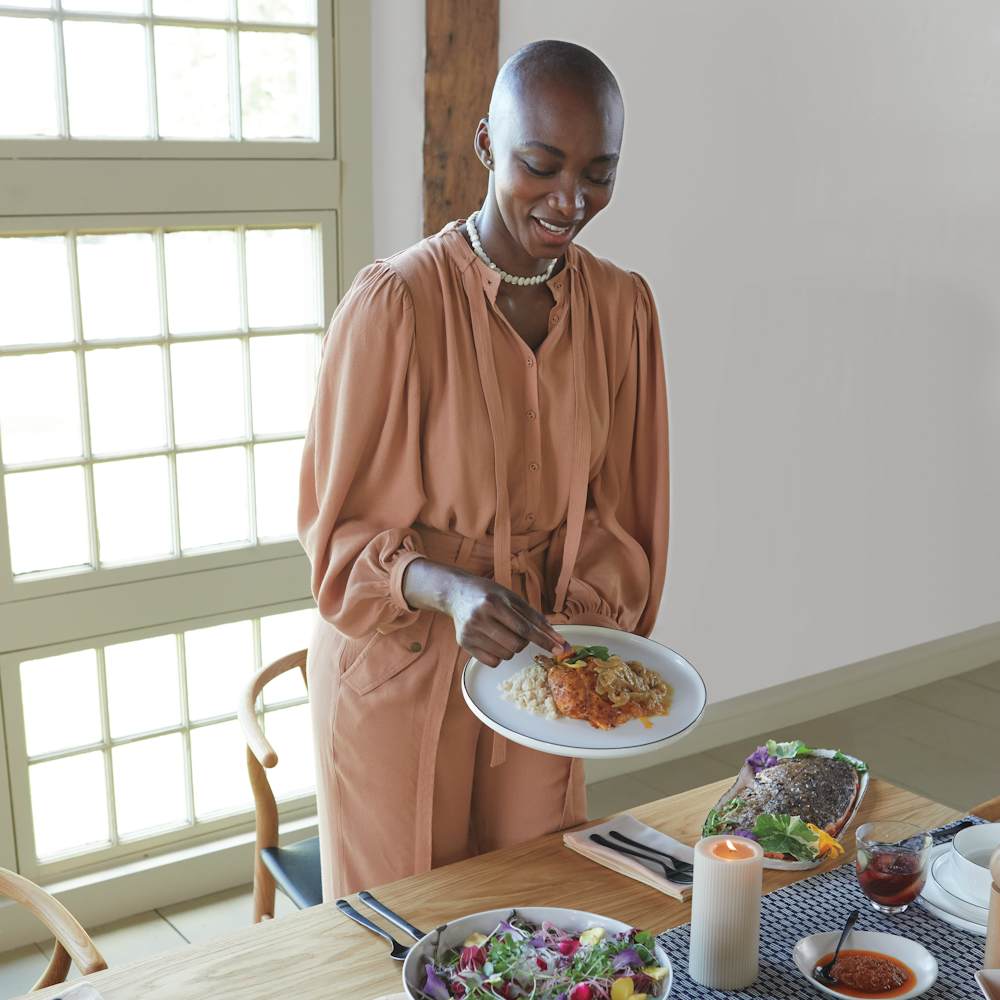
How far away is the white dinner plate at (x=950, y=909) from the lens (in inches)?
62.1

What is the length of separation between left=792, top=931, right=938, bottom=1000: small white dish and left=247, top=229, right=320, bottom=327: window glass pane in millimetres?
1997

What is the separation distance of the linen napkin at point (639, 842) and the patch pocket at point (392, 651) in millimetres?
326

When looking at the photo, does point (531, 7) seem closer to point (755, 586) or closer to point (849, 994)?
point (755, 586)

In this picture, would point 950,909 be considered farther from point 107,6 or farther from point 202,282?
point 107,6

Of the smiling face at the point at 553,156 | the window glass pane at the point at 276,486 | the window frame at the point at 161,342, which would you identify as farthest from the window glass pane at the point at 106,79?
the smiling face at the point at 553,156

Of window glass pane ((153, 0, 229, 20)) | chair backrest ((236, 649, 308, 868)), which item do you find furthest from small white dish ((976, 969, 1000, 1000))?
window glass pane ((153, 0, 229, 20))

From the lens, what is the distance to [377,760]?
1.87 meters

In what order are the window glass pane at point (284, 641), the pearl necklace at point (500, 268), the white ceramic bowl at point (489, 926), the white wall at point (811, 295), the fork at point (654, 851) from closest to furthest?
1. the white ceramic bowl at point (489, 926)
2. the fork at point (654, 851)
3. the pearl necklace at point (500, 268)
4. the window glass pane at point (284, 641)
5. the white wall at point (811, 295)

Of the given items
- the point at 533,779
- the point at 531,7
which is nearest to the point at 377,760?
the point at 533,779

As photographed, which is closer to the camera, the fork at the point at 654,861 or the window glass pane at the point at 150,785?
the fork at the point at 654,861

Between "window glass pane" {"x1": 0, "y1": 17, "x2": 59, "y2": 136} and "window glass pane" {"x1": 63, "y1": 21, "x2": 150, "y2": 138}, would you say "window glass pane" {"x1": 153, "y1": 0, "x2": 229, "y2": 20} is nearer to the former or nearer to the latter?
"window glass pane" {"x1": 63, "y1": 21, "x2": 150, "y2": 138}

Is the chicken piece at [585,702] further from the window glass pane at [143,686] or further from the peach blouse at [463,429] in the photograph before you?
the window glass pane at [143,686]

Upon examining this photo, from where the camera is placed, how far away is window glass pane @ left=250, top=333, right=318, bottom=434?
3.07 metres

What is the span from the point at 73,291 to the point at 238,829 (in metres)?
1.40
